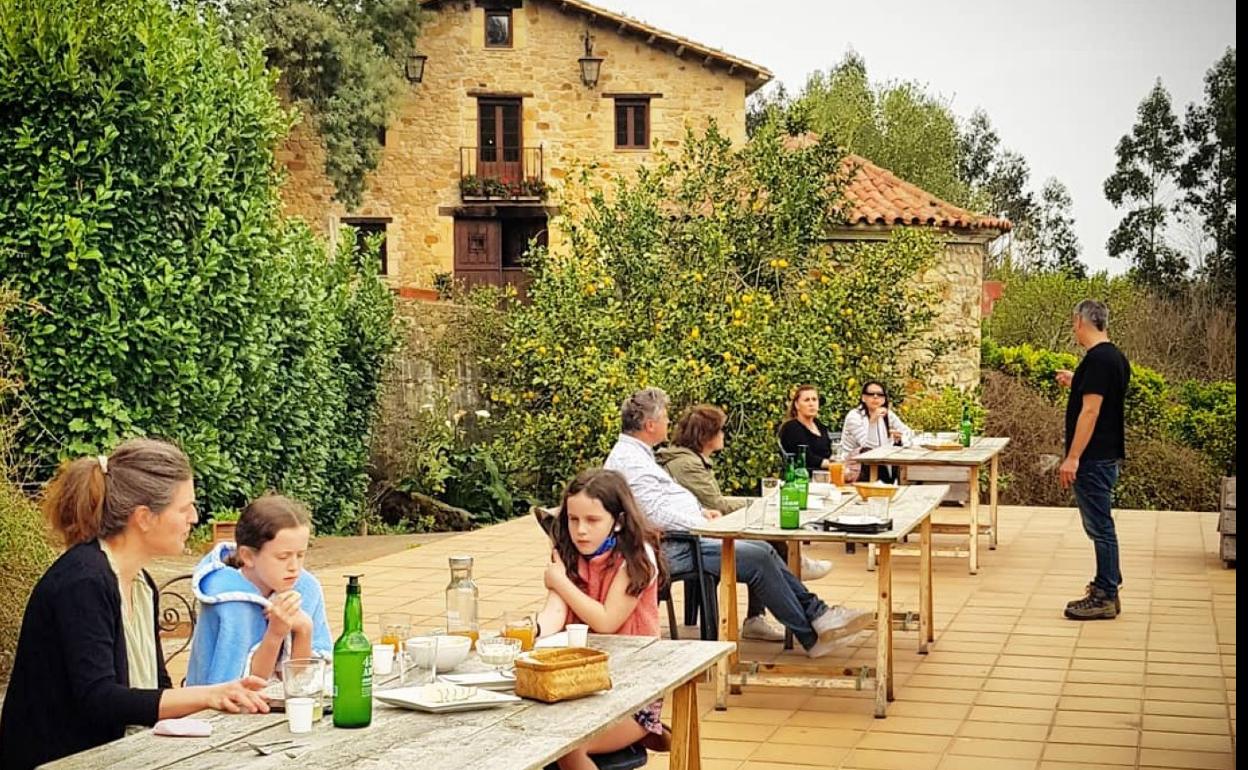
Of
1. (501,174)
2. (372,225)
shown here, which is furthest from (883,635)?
(372,225)

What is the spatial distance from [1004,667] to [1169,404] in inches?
625

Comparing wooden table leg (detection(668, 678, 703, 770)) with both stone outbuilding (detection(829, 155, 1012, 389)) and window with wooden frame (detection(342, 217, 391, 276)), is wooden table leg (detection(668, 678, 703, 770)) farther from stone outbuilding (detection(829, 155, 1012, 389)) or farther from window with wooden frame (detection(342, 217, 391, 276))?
window with wooden frame (detection(342, 217, 391, 276))

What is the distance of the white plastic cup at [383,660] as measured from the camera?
12.9ft

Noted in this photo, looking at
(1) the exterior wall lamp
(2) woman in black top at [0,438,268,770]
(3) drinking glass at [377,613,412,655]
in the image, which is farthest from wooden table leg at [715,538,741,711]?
(1) the exterior wall lamp

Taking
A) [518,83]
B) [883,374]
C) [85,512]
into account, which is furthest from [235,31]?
[85,512]

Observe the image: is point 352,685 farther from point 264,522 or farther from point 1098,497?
point 1098,497

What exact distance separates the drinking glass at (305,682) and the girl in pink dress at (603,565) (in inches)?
51.7

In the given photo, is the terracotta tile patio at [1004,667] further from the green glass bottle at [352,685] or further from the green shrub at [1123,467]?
the green shrub at [1123,467]

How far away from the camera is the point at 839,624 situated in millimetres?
A: 7168

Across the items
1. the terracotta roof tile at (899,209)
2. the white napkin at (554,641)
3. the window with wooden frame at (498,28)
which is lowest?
the white napkin at (554,641)

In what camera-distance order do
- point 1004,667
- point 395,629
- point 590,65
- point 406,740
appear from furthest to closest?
1. point 590,65
2. point 1004,667
3. point 395,629
4. point 406,740

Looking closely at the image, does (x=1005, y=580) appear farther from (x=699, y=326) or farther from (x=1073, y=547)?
(x=699, y=326)

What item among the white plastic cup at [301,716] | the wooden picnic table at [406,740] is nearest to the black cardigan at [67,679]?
the wooden picnic table at [406,740]

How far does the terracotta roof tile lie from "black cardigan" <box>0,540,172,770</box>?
14.9 m
